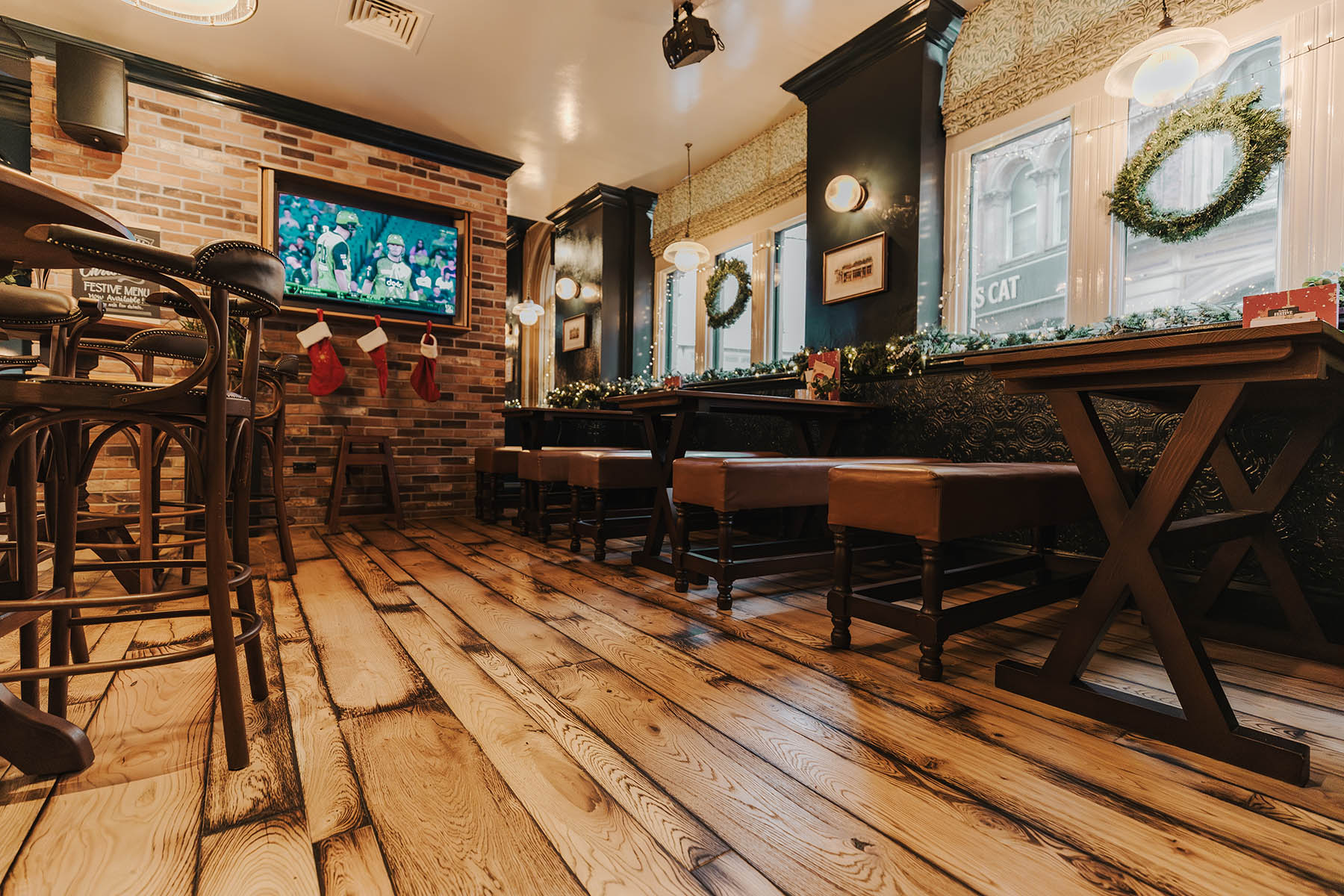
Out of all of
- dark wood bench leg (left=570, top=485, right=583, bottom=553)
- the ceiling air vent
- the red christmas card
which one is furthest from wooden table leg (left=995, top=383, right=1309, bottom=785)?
the ceiling air vent

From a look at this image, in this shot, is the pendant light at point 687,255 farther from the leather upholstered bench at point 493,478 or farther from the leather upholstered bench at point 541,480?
the leather upholstered bench at point 493,478

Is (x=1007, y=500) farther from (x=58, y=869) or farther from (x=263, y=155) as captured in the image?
(x=263, y=155)

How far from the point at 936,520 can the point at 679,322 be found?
15.3 ft

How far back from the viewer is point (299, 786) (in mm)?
1029

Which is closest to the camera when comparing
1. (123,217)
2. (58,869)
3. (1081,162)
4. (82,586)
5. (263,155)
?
(58,869)

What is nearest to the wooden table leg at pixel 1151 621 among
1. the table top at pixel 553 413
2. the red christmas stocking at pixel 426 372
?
the table top at pixel 553 413

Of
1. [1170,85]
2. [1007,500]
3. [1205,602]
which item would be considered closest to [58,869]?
[1007,500]

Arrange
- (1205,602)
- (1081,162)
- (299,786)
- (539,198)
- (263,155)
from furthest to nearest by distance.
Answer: (539,198) → (263,155) → (1081,162) → (1205,602) → (299,786)

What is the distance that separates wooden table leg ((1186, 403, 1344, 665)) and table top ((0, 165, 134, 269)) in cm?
276

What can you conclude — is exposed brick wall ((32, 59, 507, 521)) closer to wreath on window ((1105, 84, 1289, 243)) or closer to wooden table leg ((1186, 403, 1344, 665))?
wreath on window ((1105, 84, 1289, 243))

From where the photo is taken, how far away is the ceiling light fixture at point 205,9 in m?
2.14

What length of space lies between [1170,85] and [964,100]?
1458 millimetres

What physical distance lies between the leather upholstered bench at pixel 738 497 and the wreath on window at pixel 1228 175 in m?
1.41

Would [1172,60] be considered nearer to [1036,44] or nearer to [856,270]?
[1036,44]
